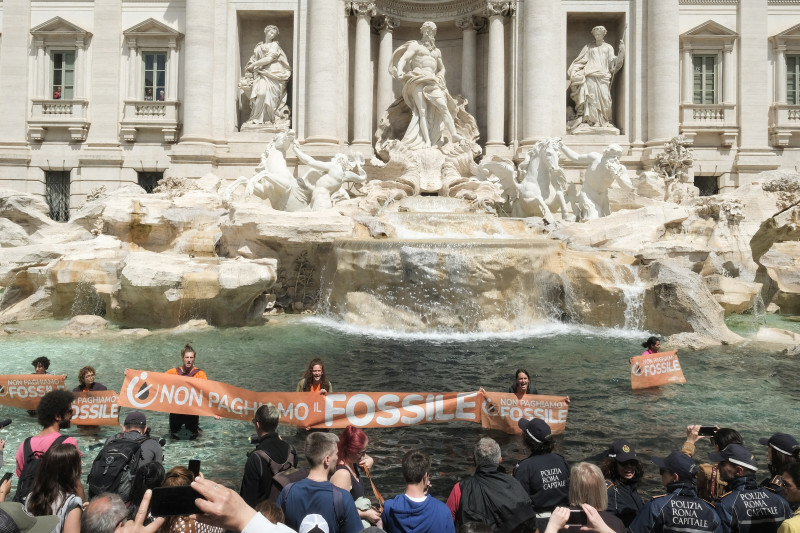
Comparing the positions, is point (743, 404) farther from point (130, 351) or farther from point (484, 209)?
point (484, 209)

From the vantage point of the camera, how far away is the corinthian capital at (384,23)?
20109 millimetres

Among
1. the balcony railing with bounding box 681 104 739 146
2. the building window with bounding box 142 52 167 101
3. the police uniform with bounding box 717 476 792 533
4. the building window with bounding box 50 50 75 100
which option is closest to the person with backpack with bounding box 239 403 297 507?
the police uniform with bounding box 717 476 792 533

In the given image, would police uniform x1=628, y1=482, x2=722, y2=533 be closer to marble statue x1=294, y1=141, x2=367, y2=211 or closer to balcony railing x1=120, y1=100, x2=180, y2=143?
marble statue x1=294, y1=141, x2=367, y2=211

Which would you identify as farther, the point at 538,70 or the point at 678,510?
the point at 538,70

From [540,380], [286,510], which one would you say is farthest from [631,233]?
[286,510]

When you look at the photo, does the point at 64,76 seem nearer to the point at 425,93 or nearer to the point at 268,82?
the point at 268,82

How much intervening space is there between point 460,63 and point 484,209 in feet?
25.3

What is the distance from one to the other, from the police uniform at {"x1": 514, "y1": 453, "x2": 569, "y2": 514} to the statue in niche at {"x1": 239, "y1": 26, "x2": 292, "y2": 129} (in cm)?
1721

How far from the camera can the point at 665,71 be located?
61.2 feet

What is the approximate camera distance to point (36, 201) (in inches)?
685

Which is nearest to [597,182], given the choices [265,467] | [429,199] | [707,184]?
[429,199]

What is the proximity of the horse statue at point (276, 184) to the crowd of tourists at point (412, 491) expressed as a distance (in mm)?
11211

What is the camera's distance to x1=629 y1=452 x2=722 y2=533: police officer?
116 inches

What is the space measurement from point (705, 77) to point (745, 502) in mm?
20353
